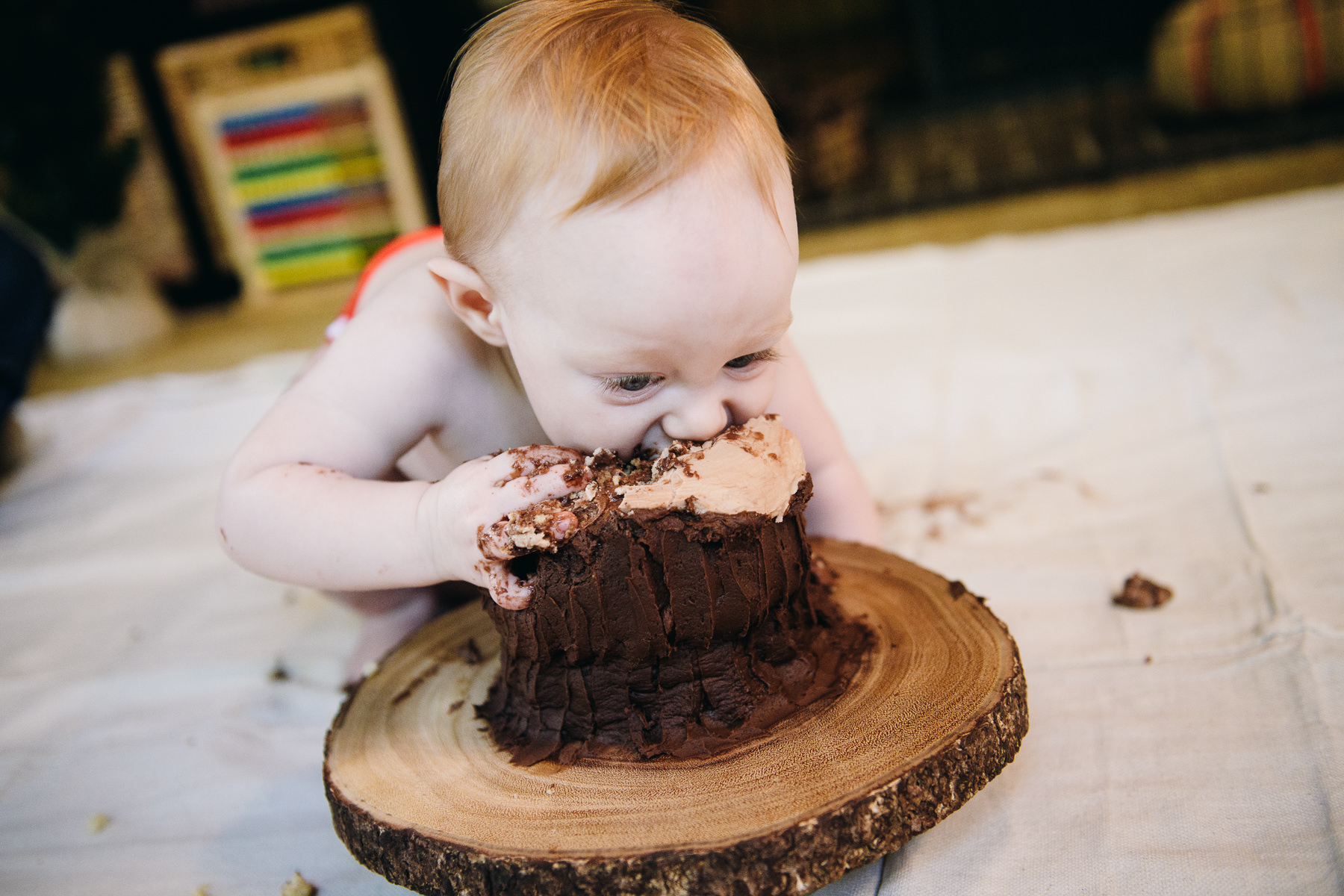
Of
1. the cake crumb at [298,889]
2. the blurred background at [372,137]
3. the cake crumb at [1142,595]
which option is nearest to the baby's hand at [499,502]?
the cake crumb at [298,889]

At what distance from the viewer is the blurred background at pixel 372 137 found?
10.4ft

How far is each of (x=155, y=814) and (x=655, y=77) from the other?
2.63ft

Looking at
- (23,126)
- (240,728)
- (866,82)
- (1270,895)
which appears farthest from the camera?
(866,82)

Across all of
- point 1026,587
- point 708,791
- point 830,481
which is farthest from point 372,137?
point 708,791

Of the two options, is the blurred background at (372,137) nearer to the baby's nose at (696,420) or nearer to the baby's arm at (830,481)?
the baby's arm at (830,481)

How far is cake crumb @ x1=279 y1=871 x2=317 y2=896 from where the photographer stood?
820mm

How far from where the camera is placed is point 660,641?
2.49 feet

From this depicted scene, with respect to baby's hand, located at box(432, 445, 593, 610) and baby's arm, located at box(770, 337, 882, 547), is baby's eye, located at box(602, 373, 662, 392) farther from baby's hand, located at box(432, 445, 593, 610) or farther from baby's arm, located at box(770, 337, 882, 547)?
baby's arm, located at box(770, 337, 882, 547)

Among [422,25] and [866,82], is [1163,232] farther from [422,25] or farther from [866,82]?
[866,82]

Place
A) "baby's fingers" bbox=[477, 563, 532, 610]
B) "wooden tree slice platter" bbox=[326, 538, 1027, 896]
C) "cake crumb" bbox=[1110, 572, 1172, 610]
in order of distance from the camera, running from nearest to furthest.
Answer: "wooden tree slice platter" bbox=[326, 538, 1027, 896] → "baby's fingers" bbox=[477, 563, 532, 610] → "cake crumb" bbox=[1110, 572, 1172, 610]

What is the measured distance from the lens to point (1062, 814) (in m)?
0.80

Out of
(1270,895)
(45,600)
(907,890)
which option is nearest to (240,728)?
(45,600)

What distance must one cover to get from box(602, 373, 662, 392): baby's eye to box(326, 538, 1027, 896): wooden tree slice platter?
27cm

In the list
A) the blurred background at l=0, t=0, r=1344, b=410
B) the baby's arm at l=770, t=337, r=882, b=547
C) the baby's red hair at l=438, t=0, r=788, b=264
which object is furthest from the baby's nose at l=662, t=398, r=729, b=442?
the blurred background at l=0, t=0, r=1344, b=410
